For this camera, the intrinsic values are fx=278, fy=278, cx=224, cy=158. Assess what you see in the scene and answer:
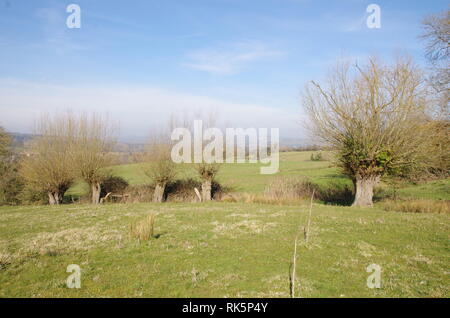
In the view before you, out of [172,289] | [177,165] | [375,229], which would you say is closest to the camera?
[172,289]

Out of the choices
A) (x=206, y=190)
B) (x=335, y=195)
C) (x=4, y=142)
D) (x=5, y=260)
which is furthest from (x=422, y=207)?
(x=4, y=142)

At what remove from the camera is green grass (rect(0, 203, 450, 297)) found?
6582 millimetres

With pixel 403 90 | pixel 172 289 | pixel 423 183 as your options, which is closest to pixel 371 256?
pixel 172 289

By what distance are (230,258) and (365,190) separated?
1530 cm

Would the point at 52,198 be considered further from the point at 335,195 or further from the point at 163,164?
the point at 335,195

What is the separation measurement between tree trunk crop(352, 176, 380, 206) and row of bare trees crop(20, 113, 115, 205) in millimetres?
23021

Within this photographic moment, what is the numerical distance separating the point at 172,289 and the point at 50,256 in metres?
5.31

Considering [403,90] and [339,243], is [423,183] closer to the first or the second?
[403,90]

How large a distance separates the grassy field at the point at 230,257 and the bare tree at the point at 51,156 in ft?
46.3

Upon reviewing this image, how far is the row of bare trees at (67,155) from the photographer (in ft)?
89.0

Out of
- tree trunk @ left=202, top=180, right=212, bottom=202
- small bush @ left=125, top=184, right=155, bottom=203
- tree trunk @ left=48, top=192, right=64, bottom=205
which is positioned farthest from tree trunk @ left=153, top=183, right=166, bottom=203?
tree trunk @ left=48, top=192, right=64, bottom=205

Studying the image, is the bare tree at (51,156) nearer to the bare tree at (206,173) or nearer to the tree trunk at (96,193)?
the tree trunk at (96,193)

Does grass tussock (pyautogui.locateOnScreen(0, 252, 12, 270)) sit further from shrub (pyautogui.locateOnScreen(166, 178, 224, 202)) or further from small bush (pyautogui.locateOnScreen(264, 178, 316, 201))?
shrub (pyautogui.locateOnScreen(166, 178, 224, 202))
